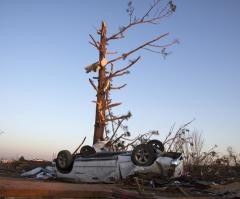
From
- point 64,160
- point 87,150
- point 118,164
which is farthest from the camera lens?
point 87,150

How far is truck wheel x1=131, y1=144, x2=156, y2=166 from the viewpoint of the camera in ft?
35.4

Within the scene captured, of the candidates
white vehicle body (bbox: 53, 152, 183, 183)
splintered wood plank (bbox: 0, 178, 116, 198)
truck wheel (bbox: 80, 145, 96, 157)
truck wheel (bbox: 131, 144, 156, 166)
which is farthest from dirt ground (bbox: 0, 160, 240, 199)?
truck wheel (bbox: 80, 145, 96, 157)

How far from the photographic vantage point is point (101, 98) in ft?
59.6

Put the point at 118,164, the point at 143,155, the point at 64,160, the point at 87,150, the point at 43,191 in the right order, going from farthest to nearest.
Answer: the point at 87,150, the point at 64,160, the point at 118,164, the point at 143,155, the point at 43,191

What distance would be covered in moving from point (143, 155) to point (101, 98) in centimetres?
764

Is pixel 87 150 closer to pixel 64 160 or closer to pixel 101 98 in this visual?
pixel 64 160

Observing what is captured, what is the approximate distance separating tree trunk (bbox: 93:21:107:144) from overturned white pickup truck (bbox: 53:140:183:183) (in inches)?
192

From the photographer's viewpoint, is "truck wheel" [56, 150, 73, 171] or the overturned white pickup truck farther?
"truck wheel" [56, 150, 73, 171]

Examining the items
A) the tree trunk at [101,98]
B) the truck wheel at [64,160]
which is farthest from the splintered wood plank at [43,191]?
the tree trunk at [101,98]

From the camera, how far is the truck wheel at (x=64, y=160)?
12406mm

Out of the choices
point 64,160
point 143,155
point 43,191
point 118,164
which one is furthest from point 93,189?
point 64,160


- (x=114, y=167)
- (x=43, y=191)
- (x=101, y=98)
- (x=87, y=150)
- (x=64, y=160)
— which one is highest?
(x=101, y=98)

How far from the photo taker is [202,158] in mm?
20328

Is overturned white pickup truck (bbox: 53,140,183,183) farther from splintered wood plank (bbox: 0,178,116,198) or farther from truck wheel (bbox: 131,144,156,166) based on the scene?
splintered wood plank (bbox: 0,178,116,198)
